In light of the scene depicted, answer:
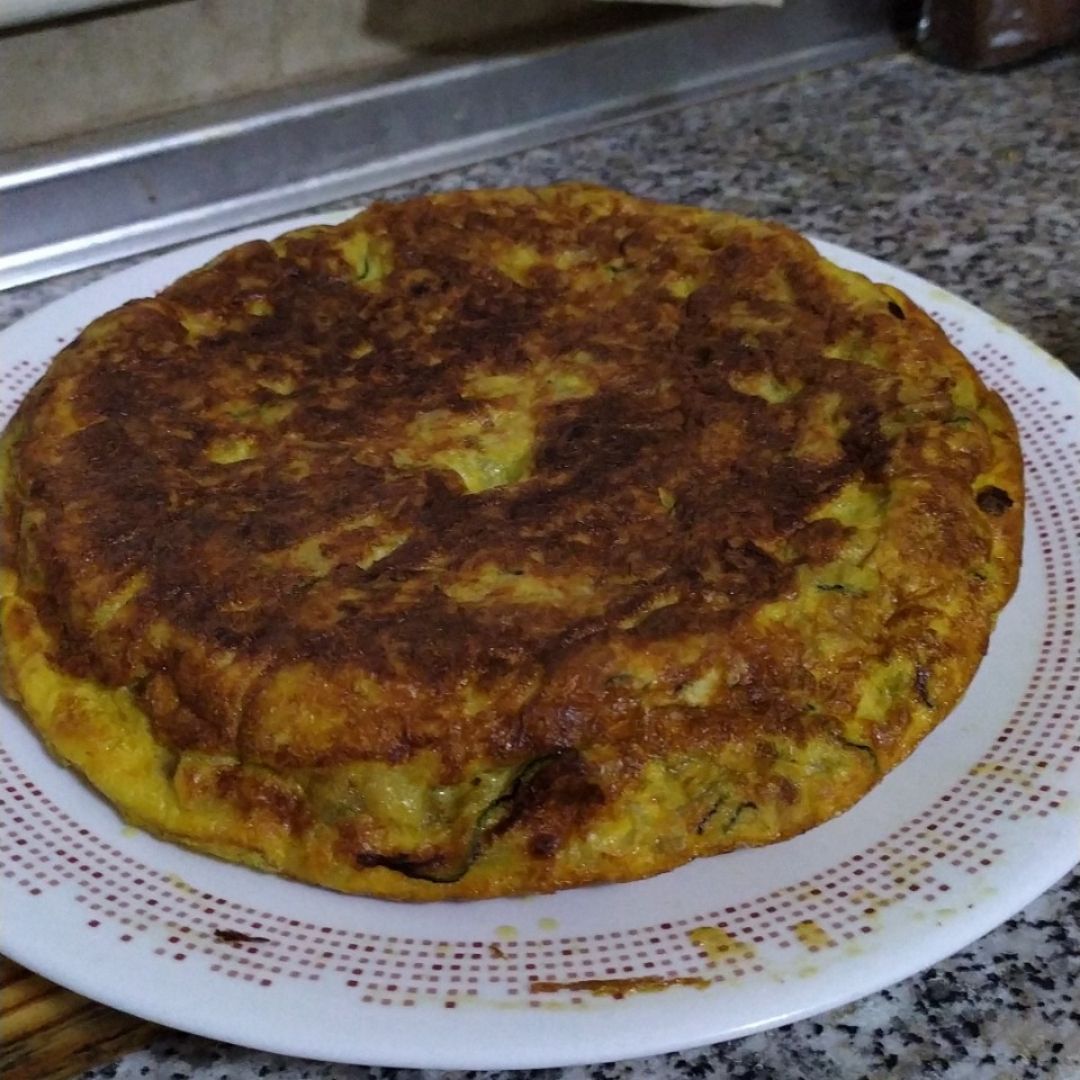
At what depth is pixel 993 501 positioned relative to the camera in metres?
1.19

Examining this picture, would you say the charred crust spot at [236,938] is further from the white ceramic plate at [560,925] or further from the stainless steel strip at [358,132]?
the stainless steel strip at [358,132]

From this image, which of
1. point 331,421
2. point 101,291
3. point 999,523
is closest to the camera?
point 999,523

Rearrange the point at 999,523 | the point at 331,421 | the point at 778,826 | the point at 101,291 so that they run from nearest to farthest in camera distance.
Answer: the point at 778,826
the point at 999,523
the point at 331,421
the point at 101,291

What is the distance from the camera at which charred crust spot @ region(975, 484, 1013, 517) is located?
118cm

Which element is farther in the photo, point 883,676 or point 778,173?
point 778,173

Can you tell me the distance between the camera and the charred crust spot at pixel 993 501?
1183mm

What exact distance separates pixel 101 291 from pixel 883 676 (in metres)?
1.12

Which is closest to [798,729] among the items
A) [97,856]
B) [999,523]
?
[999,523]

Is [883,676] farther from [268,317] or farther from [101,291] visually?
[101,291]

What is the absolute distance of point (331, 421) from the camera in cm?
129

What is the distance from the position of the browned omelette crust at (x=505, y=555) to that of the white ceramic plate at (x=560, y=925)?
3cm

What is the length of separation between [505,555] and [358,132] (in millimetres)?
1319

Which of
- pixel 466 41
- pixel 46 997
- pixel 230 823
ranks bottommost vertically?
pixel 46 997

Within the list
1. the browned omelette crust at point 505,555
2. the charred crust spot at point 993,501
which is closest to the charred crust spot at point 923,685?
the browned omelette crust at point 505,555
